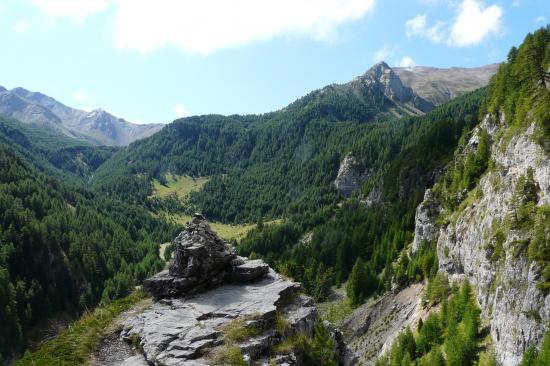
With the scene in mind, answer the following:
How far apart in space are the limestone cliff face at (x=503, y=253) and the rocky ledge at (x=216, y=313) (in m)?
41.6

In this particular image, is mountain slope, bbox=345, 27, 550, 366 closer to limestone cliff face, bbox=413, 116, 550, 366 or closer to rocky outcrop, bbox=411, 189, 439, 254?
limestone cliff face, bbox=413, 116, 550, 366

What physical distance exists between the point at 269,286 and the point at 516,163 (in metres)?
67.5

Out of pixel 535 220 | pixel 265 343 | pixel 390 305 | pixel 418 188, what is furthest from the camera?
pixel 418 188

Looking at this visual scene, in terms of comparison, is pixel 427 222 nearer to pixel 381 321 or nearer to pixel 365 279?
pixel 365 279

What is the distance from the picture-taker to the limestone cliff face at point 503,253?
5991 centimetres

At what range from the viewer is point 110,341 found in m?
27.8

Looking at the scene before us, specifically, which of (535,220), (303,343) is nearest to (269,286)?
(303,343)

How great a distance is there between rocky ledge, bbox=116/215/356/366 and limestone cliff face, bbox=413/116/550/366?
136ft

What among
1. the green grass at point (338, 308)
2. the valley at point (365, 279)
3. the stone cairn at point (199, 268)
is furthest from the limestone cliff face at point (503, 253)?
the stone cairn at point (199, 268)

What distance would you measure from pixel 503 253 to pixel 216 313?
5867cm

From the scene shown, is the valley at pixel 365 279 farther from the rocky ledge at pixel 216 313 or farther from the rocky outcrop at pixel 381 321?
the rocky outcrop at pixel 381 321

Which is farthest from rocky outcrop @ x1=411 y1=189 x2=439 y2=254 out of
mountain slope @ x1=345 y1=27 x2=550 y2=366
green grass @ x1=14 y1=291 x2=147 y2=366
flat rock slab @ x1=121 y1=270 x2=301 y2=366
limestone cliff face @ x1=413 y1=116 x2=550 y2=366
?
green grass @ x1=14 y1=291 x2=147 y2=366

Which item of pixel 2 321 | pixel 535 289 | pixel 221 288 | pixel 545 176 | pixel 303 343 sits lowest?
pixel 2 321

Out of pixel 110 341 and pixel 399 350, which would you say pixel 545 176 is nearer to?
pixel 399 350
